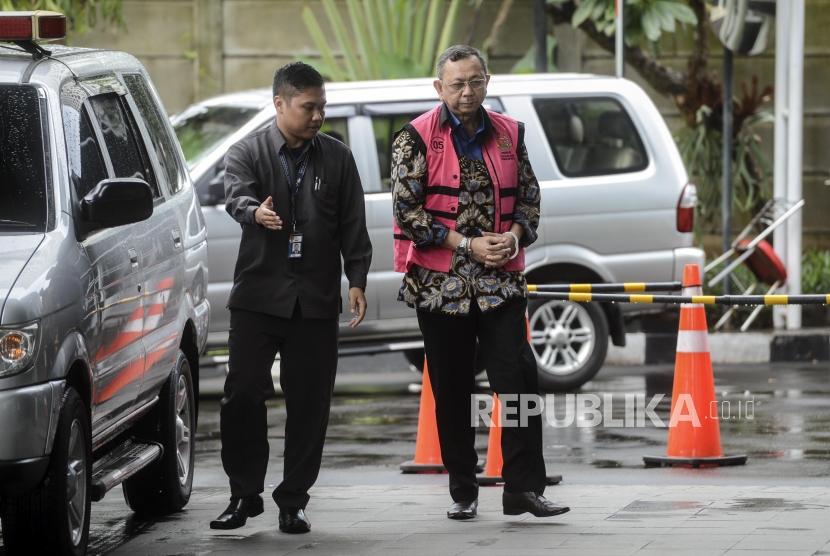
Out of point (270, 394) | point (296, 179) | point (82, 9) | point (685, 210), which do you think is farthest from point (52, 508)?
point (82, 9)

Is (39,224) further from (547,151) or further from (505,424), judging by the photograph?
(547,151)

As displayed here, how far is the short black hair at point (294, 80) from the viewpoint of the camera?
6836 mm

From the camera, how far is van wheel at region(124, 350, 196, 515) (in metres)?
7.41

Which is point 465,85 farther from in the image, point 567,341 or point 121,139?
point 567,341

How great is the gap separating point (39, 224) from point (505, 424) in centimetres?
191

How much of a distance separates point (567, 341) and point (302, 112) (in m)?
5.61

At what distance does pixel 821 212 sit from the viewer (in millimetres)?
16609

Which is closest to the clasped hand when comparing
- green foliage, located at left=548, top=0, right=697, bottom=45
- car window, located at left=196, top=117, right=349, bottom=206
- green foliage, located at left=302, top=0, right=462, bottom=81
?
car window, located at left=196, top=117, right=349, bottom=206

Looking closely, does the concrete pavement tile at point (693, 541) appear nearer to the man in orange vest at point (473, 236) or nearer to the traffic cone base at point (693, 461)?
the man in orange vest at point (473, 236)

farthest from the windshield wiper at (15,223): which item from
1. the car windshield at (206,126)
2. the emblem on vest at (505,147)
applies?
the car windshield at (206,126)

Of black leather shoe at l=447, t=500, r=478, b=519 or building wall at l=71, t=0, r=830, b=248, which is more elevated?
building wall at l=71, t=0, r=830, b=248

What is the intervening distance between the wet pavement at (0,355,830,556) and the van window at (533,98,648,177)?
1.54 metres

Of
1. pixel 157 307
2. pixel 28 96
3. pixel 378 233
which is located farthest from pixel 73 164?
pixel 378 233

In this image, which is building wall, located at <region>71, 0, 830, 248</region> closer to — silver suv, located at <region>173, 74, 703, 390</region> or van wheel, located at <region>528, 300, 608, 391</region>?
silver suv, located at <region>173, 74, 703, 390</region>
